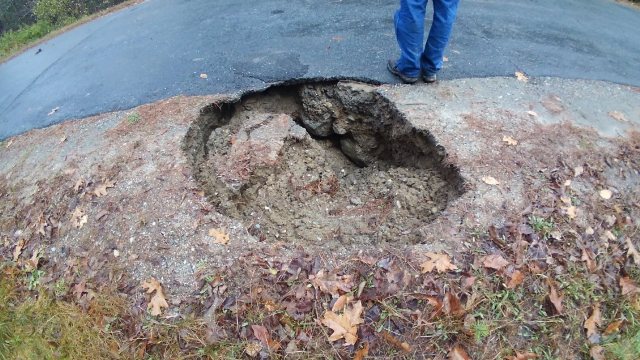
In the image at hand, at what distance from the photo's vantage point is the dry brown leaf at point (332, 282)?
3.03 metres

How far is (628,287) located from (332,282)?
2.28m

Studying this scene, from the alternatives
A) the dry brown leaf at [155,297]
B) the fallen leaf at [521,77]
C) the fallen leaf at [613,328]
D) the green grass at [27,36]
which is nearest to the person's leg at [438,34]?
the fallen leaf at [521,77]

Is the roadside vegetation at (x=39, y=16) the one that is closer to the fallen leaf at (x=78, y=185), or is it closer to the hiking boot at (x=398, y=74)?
the fallen leaf at (x=78, y=185)

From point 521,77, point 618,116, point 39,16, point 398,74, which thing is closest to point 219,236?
point 398,74

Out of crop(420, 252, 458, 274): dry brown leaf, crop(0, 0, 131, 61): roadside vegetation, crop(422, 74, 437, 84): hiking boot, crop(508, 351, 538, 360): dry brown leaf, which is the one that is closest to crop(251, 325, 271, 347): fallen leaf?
crop(420, 252, 458, 274): dry brown leaf

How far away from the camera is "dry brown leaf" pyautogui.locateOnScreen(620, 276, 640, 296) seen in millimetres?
3197

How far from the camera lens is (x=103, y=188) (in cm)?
396

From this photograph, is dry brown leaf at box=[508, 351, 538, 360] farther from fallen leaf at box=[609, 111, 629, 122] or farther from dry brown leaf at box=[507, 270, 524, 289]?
fallen leaf at box=[609, 111, 629, 122]

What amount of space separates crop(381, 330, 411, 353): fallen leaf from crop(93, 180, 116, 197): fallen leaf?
2.81 metres

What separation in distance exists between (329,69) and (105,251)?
10.0 feet

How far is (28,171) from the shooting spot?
471 cm

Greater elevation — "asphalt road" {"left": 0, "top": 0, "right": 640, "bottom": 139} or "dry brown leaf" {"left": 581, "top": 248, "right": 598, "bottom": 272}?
"asphalt road" {"left": 0, "top": 0, "right": 640, "bottom": 139}

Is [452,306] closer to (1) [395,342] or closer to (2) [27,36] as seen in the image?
(1) [395,342]

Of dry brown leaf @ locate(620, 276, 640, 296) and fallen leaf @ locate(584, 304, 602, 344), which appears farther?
dry brown leaf @ locate(620, 276, 640, 296)
